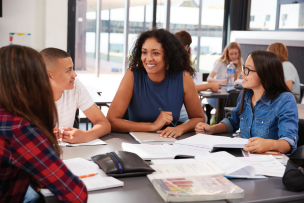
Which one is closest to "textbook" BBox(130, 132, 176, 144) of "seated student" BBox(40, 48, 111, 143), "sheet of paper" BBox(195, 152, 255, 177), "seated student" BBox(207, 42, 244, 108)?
"seated student" BBox(40, 48, 111, 143)

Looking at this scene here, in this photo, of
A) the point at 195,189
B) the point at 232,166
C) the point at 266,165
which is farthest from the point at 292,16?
the point at 195,189

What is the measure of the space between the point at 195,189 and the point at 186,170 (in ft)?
0.58

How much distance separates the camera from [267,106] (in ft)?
5.87

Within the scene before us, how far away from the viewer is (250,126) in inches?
74.0

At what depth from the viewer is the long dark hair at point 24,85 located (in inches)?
34.9

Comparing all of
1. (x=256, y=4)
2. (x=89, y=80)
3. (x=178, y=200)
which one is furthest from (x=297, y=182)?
(x=256, y=4)

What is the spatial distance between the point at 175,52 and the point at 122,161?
110 cm

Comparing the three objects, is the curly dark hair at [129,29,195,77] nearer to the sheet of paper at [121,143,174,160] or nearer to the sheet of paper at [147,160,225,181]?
the sheet of paper at [121,143,174,160]

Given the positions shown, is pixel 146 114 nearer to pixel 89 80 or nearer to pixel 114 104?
pixel 114 104

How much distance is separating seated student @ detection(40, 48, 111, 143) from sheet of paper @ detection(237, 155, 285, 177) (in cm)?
80

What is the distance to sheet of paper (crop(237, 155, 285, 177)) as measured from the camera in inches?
51.1

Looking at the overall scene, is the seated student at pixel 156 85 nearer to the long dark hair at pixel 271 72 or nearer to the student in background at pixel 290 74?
the long dark hair at pixel 271 72

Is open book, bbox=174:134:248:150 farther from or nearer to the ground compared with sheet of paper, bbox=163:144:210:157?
farther from the ground

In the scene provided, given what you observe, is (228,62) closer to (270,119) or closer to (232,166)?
(270,119)
